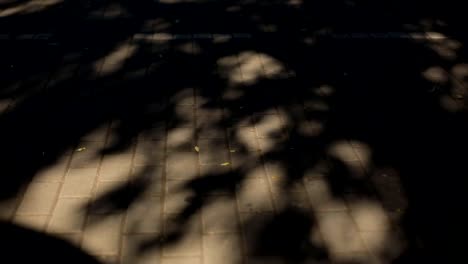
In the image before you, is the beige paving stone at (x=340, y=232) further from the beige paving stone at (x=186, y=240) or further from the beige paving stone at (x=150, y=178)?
the beige paving stone at (x=150, y=178)

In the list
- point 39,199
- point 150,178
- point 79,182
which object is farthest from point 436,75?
point 39,199

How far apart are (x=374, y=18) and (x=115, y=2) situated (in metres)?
4.25

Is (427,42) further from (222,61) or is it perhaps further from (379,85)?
(222,61)

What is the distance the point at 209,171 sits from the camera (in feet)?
11.2

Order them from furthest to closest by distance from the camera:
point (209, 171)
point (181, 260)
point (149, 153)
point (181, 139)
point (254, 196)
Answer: point (181, 139) → point (149, 153) → point (209, 171) → point (254, 196) → point (181, 260)

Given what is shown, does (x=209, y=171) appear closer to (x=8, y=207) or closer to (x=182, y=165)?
(x=182, y=165)

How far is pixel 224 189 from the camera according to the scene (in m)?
3.27

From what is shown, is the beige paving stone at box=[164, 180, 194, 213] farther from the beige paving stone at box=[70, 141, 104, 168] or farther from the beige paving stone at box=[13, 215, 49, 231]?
the beige paving stone at box=[13, 215, 49, 231]

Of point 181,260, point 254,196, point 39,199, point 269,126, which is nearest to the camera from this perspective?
point 181,260

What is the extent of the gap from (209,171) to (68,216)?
4.03 ft

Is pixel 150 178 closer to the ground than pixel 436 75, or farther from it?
farther from it

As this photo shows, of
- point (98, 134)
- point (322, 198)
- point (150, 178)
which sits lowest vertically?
point (322, 198)

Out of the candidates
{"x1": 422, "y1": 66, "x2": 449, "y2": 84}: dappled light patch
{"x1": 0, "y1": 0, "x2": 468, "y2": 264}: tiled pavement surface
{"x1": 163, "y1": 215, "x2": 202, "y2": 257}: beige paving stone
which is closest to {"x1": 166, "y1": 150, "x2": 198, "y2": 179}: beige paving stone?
{"x1": 0, "y1": 0, "x2": 468, "y2": 264}: tiled pavement surface

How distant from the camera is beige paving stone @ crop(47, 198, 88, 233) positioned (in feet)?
9.50
